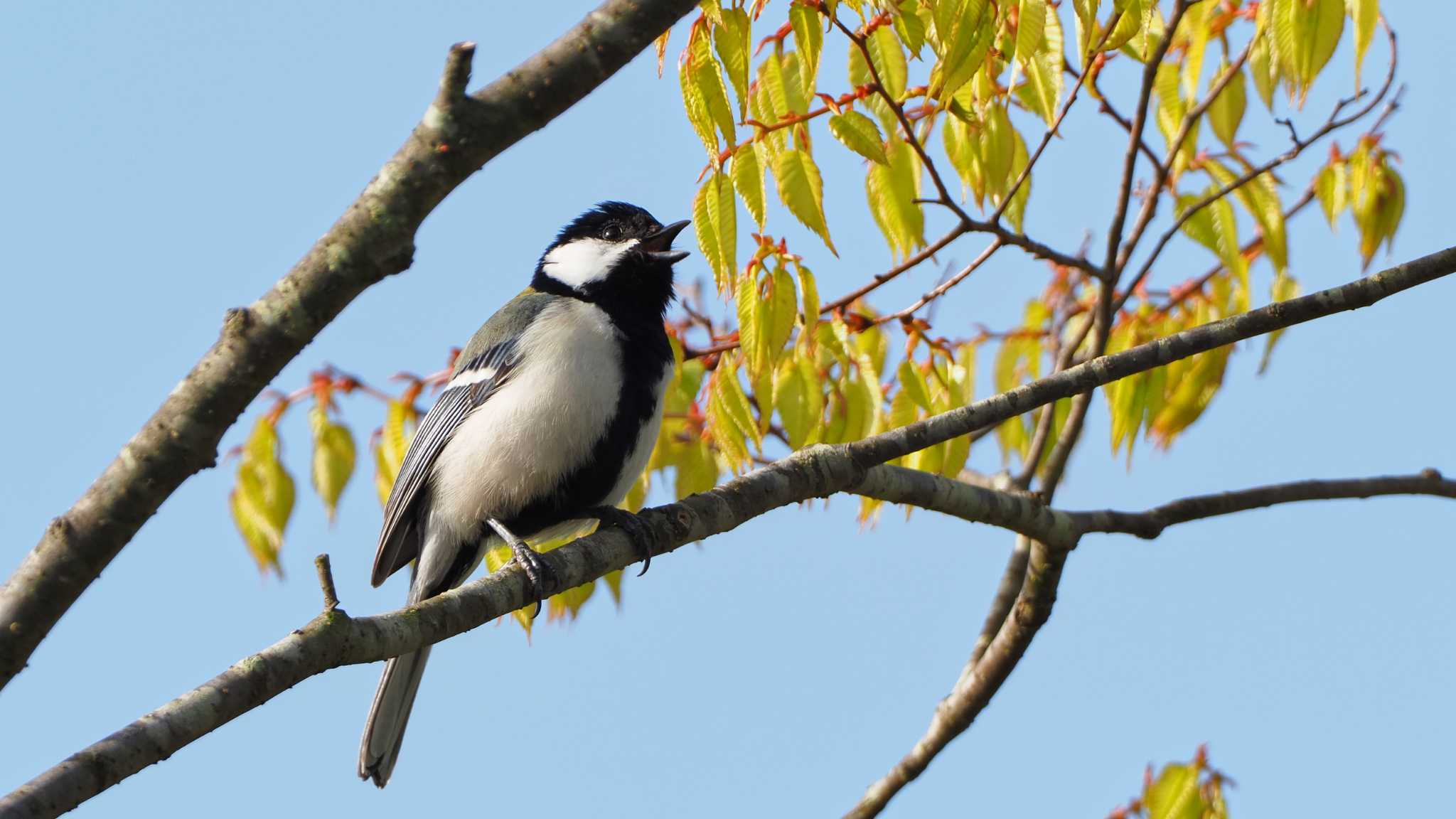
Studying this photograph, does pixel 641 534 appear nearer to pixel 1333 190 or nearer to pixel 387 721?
pixel 387 721

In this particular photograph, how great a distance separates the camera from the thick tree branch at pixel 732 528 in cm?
213

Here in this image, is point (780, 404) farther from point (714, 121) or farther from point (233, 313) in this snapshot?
point (233, 313)

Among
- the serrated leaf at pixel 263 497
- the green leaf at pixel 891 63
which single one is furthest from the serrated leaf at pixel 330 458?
the green leaf at pixel 891 63

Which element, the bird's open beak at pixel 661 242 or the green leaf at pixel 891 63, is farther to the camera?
the bird's open beak at pixel 661 242

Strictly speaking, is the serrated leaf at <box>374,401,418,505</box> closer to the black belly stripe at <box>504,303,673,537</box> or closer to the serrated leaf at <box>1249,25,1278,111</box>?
the black belly stripe at <box>504,303,673,537</box>

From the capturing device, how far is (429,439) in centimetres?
457

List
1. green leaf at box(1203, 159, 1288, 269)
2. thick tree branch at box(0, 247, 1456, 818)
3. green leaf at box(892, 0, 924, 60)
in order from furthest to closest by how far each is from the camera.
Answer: green leaf at box(1203, 159, 1288, 269)
green leaf at box(892, 0, 924, 60)
thick tree branch at box(0, 247, 1456, 818)

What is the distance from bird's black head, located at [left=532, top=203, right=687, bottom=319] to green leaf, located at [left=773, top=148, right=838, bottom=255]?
4.27 ft

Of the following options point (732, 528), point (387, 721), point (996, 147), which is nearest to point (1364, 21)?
point (996, 147)

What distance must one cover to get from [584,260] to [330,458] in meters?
1.15

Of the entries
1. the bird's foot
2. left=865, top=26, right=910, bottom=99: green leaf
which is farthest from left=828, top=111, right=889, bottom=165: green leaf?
the bird's foot

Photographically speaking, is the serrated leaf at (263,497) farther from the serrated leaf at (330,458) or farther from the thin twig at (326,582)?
the thin twig at (326,582)

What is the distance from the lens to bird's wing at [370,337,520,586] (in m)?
4.55

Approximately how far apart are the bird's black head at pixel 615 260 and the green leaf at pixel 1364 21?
7.03 feet
